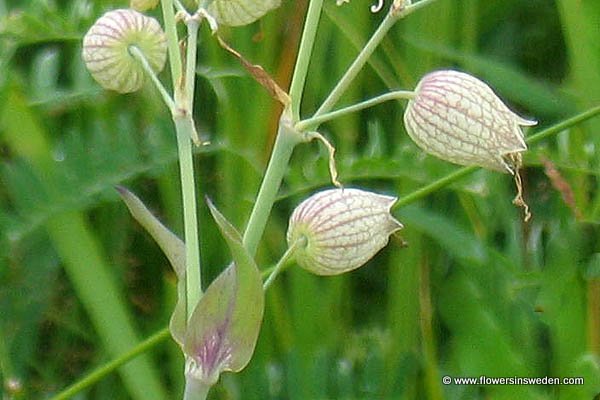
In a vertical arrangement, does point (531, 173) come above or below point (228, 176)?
below

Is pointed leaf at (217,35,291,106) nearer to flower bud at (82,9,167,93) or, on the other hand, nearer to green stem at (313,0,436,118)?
green stem at (313,0,436,118)

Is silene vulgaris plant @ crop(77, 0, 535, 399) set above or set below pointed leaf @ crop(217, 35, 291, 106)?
below

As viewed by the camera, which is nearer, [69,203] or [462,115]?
[462,115]

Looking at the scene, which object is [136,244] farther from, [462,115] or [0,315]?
[462,115]

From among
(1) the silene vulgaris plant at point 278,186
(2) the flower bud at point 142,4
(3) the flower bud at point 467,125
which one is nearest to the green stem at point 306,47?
(1) the silene vulgaris plant at point 278,186

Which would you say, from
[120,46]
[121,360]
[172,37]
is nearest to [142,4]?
[120,46]

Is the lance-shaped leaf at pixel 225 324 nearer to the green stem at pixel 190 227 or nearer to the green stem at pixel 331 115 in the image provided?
the green stem at pixel 190 227

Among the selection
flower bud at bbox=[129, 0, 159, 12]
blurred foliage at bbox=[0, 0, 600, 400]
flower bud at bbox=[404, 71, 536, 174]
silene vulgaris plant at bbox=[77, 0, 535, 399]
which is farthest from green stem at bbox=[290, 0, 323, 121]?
blurred foliage at bbox=[0, 0, 600, 400]

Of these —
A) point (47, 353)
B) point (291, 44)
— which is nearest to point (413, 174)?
point (291, 44)
